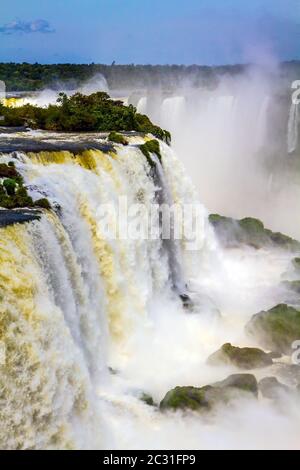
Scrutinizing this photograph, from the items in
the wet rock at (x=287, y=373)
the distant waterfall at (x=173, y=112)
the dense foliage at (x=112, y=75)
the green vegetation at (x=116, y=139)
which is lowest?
the wet rock at (x=287, y=373)

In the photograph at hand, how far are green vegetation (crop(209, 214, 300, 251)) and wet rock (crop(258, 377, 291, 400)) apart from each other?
11549mm

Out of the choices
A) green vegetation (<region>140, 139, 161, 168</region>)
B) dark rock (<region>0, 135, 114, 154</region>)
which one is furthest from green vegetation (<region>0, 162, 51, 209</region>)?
green vegetation (<region>140, 139, 161, 168</region>)

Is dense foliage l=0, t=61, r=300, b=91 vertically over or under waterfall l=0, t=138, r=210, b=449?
over

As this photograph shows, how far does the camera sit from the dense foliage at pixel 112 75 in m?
47.8

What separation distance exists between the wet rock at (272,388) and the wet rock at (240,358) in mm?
1018

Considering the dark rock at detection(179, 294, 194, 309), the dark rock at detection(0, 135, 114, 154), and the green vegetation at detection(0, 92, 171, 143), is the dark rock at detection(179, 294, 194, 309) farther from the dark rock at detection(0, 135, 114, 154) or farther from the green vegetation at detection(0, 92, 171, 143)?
the green vegetation at detection(0, 92, 171, 143)

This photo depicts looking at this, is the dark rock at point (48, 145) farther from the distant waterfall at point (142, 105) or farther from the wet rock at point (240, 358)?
the distant waterfall at point (142, 105)

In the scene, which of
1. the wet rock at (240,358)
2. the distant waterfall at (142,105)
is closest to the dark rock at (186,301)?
the wet rock at (240,358)

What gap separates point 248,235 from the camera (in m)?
23.9

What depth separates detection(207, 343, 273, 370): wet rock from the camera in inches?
514

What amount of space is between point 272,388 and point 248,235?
41.0 feet

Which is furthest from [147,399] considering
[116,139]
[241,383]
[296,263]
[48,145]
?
[296,263]

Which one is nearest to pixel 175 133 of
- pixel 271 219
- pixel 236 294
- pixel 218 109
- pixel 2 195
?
pixel 218 109

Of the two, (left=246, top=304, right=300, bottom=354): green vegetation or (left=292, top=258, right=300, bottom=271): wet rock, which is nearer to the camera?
(left=246, top=304, right=300, bottom=354): green vegetation
